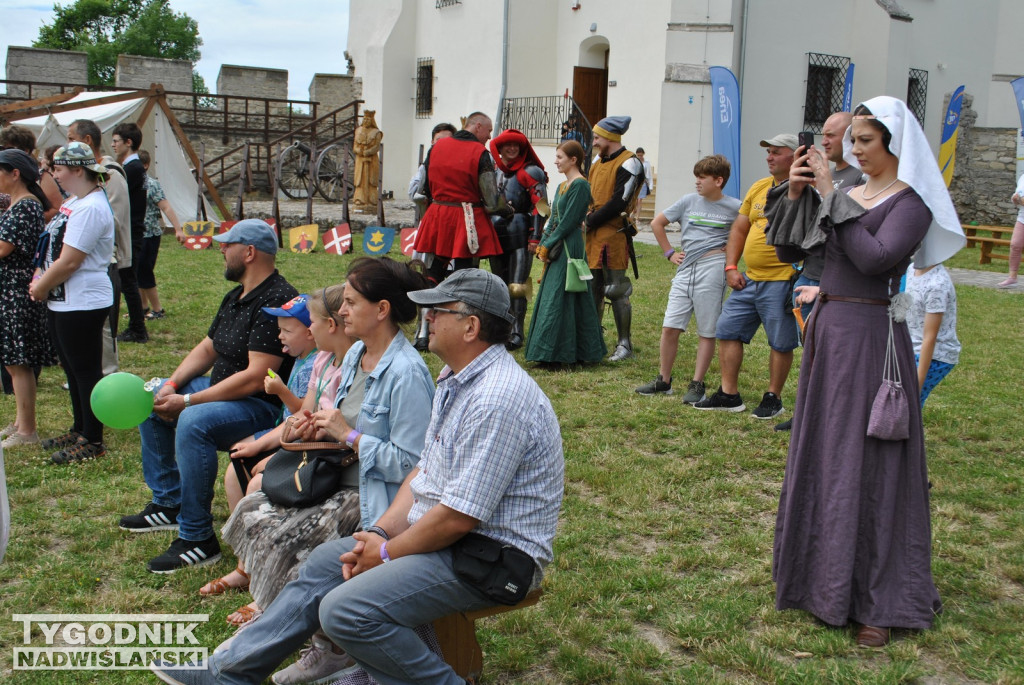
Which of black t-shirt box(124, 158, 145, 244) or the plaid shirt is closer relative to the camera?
the plaid shirt

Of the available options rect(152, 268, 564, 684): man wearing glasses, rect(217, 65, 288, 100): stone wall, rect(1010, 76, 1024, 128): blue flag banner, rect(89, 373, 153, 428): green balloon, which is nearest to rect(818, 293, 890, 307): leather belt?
rect(152, 268, 564, 684): man wearing glasses

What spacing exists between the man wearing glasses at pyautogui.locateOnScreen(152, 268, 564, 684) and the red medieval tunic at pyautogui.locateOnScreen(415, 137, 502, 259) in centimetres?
462

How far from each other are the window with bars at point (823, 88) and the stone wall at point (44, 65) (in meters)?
19.5

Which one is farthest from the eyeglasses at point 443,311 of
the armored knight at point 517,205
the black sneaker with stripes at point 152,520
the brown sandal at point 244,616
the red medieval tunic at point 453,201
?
the armored knight at point 517,205

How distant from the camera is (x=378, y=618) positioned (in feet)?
8.63

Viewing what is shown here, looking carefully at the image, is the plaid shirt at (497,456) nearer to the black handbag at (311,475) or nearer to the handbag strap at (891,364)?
the black handbag at (311,475)

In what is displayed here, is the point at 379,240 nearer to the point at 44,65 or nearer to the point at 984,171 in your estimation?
the point at 984,171

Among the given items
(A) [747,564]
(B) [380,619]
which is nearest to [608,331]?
(A) [747,564]

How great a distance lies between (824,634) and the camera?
3.43 m

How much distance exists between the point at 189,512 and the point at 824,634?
2.64 meters

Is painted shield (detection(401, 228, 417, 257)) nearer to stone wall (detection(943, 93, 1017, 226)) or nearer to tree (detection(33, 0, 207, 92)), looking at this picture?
stone wall (detection(943, 93, 1017, 226))

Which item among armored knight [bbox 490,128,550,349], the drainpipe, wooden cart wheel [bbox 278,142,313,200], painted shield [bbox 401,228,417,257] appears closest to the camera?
armored knight [bbox 490,128,550,349]

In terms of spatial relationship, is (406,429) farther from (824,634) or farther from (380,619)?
(824,634)

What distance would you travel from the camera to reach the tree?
6425 cm
